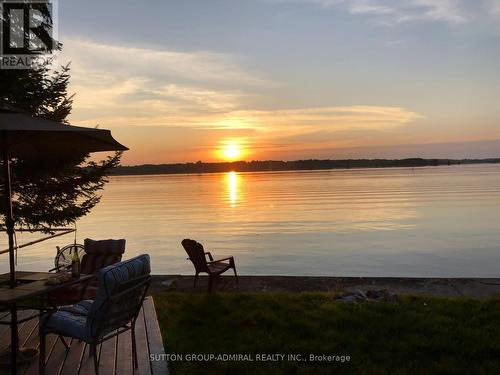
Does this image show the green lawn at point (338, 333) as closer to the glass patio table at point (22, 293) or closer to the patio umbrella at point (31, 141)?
the glass patio table at point (22, 293)

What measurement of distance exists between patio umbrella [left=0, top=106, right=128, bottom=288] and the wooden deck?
35.2 inches

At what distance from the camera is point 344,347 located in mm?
5324

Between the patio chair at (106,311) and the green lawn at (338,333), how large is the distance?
2.94 feet

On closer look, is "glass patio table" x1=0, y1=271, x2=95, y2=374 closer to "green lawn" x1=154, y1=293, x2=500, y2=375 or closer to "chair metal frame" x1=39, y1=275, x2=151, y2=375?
"chair metal frame" x1=39, y1=275, x2=151, y2=375

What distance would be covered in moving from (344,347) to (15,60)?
9.73 m

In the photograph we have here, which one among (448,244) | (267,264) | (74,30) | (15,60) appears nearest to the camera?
(15,60)

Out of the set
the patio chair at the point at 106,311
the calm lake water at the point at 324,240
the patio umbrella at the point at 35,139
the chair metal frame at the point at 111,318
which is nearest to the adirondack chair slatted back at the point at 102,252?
the patio umbrella at the point at 35,139

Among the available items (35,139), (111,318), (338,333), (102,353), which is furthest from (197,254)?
(111,318)

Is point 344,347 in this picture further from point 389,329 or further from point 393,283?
point 393,283

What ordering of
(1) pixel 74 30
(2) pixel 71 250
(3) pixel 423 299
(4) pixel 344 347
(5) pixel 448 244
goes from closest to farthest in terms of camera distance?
(4) pixel 344 347 → (3) pixel 423 299 → (2) pixel 71 250 → (1) pixel 74 30 → (5) pixel 448 244

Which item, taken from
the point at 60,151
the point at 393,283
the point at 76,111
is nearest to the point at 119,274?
the point at 60,151

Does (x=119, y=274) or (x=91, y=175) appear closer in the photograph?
(x=119, y=274)

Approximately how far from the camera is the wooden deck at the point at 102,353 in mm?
4398

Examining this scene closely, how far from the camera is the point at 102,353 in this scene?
4.79 meters
